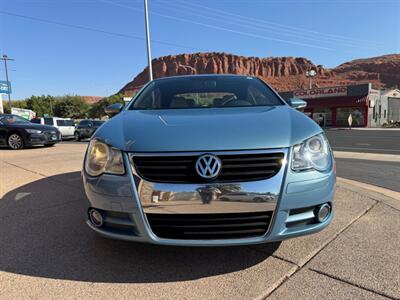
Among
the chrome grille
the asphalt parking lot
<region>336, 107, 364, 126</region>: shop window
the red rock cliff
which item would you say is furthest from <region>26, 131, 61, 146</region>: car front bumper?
the red rock cliff

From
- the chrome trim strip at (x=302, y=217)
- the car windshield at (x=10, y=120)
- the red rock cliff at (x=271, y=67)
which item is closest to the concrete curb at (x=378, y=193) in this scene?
the chrome trim strip at (x=302, y=217)

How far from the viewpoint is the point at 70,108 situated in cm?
8525

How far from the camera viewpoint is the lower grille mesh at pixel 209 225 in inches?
88.1

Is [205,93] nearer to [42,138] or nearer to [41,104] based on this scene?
[42,138]

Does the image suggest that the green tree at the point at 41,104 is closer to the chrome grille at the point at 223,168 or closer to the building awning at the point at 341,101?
the building awning at the point at 341,101

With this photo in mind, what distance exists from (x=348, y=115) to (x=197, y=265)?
142 ft

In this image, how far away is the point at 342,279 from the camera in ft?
7.70

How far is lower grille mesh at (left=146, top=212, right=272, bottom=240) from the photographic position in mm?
2238

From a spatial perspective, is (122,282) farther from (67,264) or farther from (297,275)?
(297,275)

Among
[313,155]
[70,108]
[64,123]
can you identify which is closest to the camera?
[313,155]


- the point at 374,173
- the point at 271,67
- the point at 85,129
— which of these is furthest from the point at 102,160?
the point at 271,67

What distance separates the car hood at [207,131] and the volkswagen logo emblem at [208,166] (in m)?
0.07

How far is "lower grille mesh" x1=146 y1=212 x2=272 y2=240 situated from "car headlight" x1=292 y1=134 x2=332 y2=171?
0.41 meters

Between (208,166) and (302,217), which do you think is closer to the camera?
(208,166)
